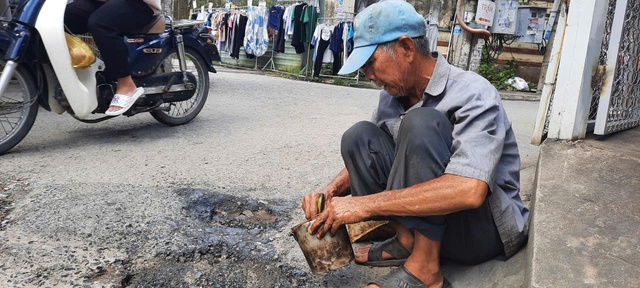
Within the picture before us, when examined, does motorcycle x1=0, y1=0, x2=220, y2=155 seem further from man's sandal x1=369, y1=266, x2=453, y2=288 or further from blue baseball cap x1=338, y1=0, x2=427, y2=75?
man's sandal x1=369, y1=266, x2=453, y2=288

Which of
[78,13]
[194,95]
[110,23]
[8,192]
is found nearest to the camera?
[8,192]

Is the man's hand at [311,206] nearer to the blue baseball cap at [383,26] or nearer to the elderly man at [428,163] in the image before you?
the elderly man at [428,163]

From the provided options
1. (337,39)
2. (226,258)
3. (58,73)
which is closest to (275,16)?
(337,39)

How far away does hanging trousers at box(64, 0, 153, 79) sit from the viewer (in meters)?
3.40

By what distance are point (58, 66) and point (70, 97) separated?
221mm

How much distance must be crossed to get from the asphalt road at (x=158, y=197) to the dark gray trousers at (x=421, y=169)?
17.4 inches

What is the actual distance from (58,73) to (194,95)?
1443 mm

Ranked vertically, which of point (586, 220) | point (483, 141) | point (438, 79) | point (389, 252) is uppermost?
point (438, 79)

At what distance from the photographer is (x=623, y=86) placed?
2.86 meters

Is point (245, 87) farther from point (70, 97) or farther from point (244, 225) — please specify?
point (244, 225)

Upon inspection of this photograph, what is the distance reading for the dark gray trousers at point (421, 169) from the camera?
1.56m

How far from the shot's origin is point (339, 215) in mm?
1660

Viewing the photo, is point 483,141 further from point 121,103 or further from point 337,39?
point 337,39

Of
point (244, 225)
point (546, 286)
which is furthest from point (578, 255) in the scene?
point (244, 225)
